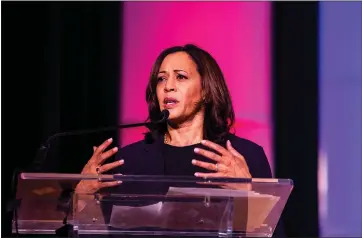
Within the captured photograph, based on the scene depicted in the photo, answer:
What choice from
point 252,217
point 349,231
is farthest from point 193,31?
point 252,217

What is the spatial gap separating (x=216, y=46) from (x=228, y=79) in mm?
165

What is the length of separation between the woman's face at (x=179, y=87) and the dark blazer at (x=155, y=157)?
0.14 m

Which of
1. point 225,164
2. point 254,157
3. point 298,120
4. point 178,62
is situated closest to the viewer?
point 225,164

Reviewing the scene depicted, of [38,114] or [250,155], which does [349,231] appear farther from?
[38,114]

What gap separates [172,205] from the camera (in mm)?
1557

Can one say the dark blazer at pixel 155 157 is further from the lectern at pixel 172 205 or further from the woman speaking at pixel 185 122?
the lectern at pixel 172 205

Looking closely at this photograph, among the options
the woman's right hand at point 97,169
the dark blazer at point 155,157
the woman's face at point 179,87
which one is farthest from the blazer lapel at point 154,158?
the woman's right hand at point 97,169

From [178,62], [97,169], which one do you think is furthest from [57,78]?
[97,169]

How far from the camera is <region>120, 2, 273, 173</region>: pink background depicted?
2.80m

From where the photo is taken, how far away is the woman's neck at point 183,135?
7.86ft

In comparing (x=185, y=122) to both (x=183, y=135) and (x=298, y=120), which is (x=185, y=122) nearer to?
(x=183, y=135)

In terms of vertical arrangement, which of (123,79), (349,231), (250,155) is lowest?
(349,231)

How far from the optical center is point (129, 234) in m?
1.56

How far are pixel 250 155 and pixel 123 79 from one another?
79 centimetres
